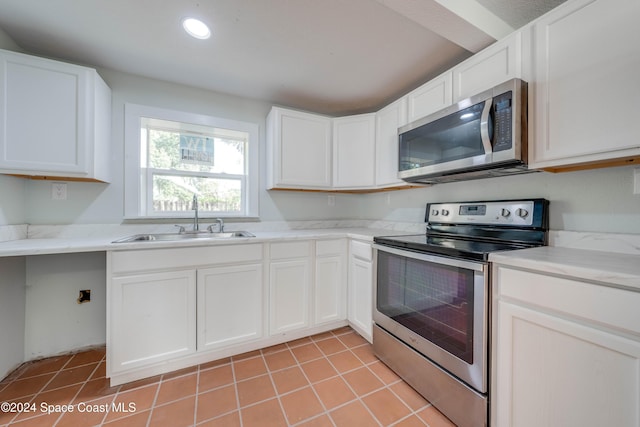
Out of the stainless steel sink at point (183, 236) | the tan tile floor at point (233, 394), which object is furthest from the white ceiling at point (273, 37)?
the tan tile floor at point (233, 394)

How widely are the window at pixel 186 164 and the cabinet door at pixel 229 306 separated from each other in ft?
2.50

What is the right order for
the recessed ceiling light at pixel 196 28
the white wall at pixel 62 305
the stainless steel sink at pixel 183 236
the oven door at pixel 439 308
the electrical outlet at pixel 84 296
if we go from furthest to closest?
the stainless steel sink at pixel 183 236 → the electrical outlet at pixel 84 296 → the white wall at pixel 62 305 → the recessed ceiling light at pixel 196 28 → the oven door at pixel 439 308

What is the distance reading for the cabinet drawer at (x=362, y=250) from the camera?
197cm

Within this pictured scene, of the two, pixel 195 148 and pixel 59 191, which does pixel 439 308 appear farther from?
pixel 59 191

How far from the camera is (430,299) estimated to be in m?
1.40

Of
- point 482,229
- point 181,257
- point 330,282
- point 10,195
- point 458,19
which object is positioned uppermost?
point 458,19

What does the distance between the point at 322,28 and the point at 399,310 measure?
1942 mm

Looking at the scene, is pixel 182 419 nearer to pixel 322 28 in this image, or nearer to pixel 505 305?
pixel 505 305

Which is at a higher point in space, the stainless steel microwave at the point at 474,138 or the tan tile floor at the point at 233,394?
the stainless steel microwave at the point at 474,138

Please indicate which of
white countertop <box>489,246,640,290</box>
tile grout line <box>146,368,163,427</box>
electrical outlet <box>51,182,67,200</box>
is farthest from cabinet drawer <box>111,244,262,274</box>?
white countertop <box>489,246,640,290</box>

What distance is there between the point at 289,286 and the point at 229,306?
0.48 metres

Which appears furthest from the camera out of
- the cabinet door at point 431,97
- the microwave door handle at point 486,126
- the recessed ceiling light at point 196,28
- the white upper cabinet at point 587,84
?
the cabinet door at point 431,97

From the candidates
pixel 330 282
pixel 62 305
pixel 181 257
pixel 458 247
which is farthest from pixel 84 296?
pixel 458 247

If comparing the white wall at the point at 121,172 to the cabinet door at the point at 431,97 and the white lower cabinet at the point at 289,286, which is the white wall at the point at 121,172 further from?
the cabinet door at the point at 431,97
